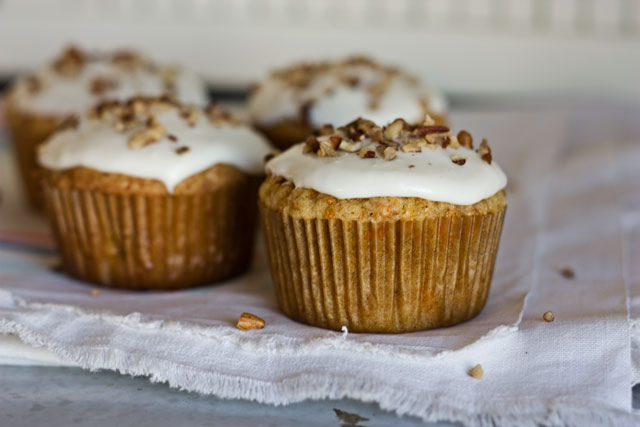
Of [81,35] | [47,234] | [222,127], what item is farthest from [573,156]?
[81,35]

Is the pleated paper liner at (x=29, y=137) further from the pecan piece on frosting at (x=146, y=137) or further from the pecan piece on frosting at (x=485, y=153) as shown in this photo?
the pecan piece on frosting at (x=485, y=153)

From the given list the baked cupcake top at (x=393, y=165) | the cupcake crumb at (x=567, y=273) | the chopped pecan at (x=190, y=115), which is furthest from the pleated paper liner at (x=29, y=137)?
the cupcake crumb at (x=567, y=273)

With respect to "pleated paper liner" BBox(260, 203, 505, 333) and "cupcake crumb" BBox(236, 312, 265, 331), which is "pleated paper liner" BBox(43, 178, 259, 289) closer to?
"pleated paper liner" BBox(260, 203, 505, 333)

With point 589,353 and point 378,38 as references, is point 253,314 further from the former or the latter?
point 378,38

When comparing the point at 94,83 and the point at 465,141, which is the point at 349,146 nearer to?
the point at 465,141

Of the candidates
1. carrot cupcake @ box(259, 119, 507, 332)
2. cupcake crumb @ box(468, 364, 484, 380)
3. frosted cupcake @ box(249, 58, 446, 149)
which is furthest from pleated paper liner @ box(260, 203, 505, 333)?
frosted cupcake @ box(249, 58, 446, 149)

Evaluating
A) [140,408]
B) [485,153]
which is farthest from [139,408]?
[485,153]
